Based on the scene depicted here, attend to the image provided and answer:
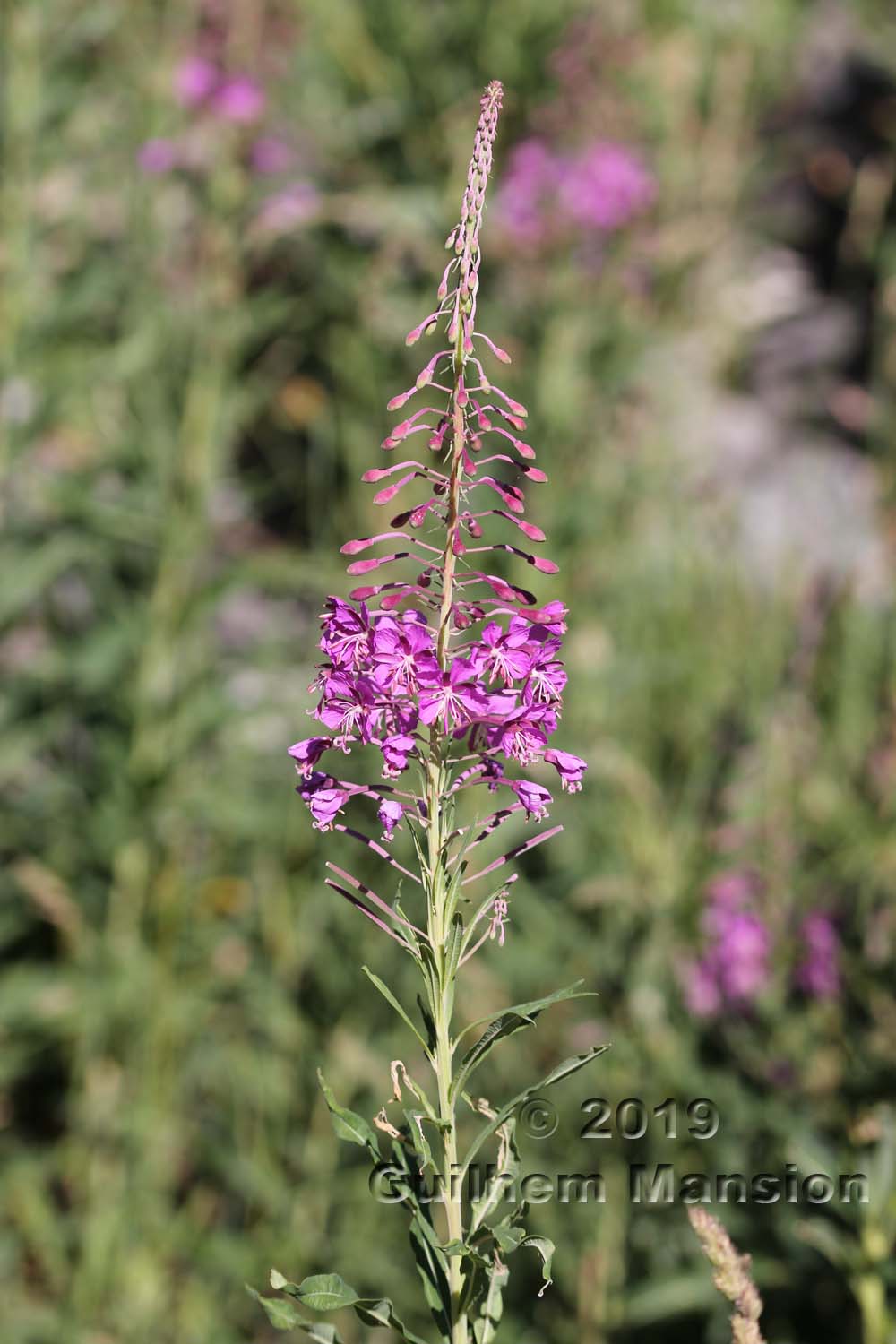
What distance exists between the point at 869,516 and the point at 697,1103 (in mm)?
3205

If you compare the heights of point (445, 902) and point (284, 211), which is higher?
point (284, 211)

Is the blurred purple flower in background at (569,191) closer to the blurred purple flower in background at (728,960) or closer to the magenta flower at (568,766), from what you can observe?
the blurred purple flower in background at (728,960)

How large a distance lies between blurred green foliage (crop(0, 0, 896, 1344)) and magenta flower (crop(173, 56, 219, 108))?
64mm

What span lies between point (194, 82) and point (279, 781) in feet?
5.67

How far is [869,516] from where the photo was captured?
495 cm

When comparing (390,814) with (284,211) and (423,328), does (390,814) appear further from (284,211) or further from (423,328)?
(284,211)

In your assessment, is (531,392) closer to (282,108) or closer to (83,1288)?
(282,108)

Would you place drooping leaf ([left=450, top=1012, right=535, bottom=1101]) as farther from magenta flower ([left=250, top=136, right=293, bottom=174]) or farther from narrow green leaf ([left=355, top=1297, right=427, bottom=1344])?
magenta flower ([left=250, top=136, right=293, bottom=174])

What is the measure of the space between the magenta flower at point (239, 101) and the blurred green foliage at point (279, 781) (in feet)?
0.19

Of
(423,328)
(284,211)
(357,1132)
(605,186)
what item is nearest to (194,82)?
(284,211)

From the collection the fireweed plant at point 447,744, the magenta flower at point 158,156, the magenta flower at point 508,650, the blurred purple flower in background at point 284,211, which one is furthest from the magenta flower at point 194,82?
the magenta flower at point 508,650

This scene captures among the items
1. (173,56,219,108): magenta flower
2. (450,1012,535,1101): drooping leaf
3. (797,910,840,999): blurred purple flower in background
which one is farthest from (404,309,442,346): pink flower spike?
(173,56,219,108): magenta flower

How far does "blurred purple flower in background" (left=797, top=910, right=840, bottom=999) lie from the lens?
2.49 m

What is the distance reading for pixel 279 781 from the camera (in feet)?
11.2
